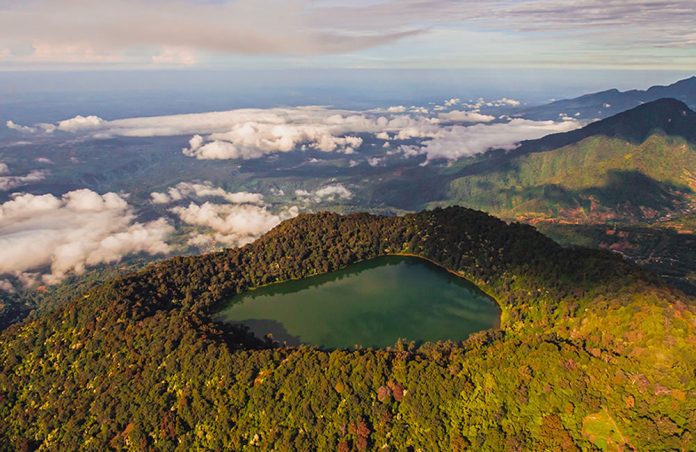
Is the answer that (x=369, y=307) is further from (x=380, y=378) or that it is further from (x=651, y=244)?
(x=651, y=244)

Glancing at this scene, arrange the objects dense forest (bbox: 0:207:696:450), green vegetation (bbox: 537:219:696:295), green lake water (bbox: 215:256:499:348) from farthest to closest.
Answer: green vegetation (bbox: 537:219:696:295) < green lake water (bbox: 215:256:499:348) < dense forest (bbox: 0:207:696:450)

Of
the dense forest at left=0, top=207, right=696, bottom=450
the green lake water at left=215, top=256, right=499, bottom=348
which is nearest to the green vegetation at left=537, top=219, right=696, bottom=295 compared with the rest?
the dense forest at left=0, top=207, right=696, bottom=450

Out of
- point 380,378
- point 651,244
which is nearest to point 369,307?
point 380,378

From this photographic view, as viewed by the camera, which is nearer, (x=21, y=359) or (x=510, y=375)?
(x=510, y=375)

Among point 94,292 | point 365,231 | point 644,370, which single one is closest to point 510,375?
point 644,370

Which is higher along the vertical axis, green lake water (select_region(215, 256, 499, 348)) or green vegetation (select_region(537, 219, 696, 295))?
green lake water (select_region(215, 256, 499, 348))

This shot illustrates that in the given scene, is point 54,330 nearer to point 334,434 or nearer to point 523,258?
point 334,434

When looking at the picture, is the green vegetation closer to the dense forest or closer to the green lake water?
the dense forest

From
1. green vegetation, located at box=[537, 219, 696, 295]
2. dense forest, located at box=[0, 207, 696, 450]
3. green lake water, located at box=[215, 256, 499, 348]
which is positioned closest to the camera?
dense forest, located at box=[0, 207, 696, 450]
